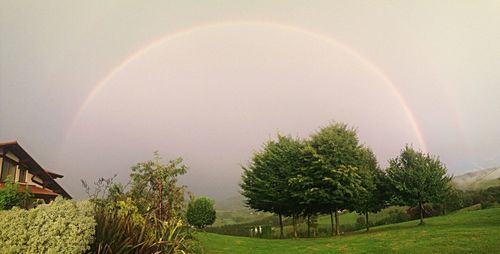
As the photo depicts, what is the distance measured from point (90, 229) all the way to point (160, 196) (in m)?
2.83

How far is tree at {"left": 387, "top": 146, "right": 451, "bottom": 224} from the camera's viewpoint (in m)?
37.4

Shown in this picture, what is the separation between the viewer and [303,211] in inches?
1722

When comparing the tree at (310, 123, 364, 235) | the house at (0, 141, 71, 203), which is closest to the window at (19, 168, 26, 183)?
the house at (0, 141, 71, 203)

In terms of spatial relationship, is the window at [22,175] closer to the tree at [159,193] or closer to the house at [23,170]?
the house at [23,170]

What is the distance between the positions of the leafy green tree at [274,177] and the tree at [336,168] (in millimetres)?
3363

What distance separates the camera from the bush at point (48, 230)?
6.70 meters

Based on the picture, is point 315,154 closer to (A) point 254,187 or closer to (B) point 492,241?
(A) point 254,187

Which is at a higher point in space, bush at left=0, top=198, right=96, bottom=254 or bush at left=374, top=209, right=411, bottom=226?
bush at left=0, top=198, right=96, bottom=254

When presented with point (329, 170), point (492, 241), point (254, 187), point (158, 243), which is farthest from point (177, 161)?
point (254, 187)

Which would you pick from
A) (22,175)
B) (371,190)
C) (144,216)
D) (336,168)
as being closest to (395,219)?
(371,190)

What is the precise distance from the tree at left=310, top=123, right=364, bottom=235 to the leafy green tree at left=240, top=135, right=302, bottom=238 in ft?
11.0

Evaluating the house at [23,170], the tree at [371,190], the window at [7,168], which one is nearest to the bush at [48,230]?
the house at [23,170]

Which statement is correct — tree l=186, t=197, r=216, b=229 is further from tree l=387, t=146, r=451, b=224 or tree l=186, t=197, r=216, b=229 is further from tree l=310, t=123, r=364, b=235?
tree l=387, t=146, r=451, b=224

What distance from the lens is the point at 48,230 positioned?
266 inches
